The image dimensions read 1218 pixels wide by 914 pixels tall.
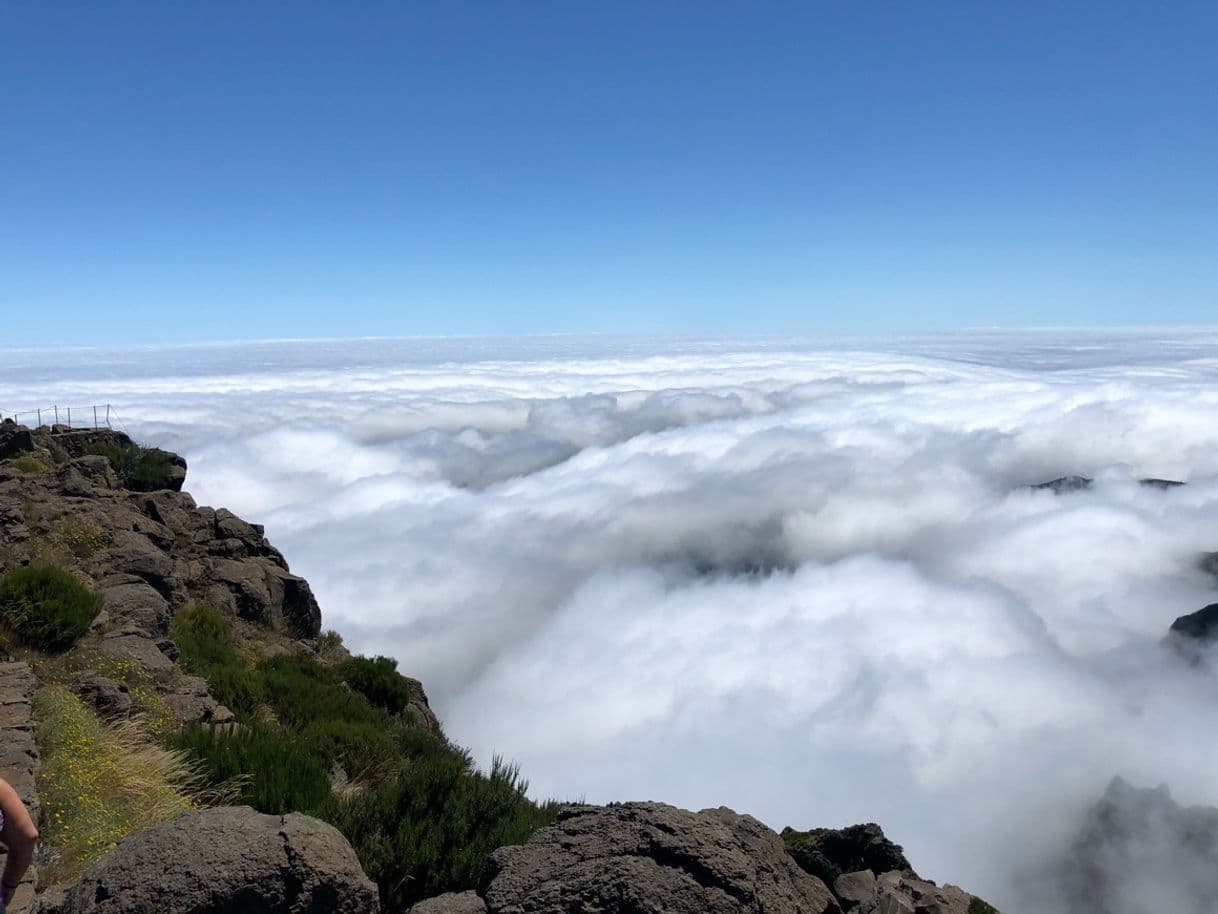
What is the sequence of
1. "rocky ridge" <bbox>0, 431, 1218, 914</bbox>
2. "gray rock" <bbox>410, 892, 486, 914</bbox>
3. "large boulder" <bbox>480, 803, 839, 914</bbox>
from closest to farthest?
"rocky ridge" <bbox>0, 431, 1218, 914</bbox> → "large boulder" <bbox>480, 803, 839, 914</bbox> → "gray rock" <bbox>410, 892, 486, 914</bbox>

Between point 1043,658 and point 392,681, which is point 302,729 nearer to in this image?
point 392,681

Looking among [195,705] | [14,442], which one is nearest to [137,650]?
[195,705]

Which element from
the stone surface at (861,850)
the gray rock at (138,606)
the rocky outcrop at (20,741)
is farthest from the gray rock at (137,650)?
the stone surface at (861,850)

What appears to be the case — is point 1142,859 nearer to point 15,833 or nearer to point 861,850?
point 861,850

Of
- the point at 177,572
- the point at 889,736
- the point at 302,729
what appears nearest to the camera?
the point at 302,729

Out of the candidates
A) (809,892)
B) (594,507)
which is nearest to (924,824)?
(809,892)

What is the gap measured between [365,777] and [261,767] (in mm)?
2353

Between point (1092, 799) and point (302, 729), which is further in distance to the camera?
point (1092, 799)

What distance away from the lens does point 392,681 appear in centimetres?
1314

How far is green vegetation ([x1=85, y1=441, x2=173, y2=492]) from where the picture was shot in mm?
19609

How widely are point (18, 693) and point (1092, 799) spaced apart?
358 ft

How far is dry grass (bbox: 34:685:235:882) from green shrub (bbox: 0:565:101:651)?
223 cm

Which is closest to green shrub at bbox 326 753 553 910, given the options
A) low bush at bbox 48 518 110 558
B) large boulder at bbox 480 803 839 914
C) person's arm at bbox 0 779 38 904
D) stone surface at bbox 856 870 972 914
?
large boulder at bbox 480 803 839 914

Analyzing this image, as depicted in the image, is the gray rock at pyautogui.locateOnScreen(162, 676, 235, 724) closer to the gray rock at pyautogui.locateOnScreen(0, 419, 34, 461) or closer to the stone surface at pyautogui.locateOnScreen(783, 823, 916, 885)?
the stone surface at pyautogui.locateOnScreen(783, 823, 916, 885)
